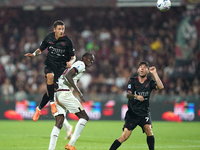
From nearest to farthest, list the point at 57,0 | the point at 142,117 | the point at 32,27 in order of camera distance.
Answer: the point at 142,117 → the point at 57,0 → the point at 32,27

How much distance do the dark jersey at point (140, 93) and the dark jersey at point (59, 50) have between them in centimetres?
163

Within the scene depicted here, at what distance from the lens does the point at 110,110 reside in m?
17.2

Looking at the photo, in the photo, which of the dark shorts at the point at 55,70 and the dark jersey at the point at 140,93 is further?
the dark shorts at the point at 55,70

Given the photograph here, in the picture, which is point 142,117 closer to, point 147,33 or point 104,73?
point 104,73

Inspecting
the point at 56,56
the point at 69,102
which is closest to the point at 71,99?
the point at 69,102

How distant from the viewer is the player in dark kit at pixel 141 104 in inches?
277

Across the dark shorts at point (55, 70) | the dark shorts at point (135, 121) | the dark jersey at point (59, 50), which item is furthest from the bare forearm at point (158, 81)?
the dark shorts at point (55, 70)

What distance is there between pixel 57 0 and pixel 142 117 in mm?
12314

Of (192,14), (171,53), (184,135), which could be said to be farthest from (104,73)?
(184,135)

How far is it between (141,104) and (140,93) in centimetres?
20

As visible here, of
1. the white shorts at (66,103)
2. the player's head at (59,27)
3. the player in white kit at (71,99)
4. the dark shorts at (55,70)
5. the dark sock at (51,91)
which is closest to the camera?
the player in white kit at (71,99)

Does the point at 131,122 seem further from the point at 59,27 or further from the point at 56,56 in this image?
the point at 59,27

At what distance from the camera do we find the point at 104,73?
63.5ft

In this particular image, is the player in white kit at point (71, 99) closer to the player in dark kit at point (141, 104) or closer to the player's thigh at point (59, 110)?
the player's thigh at point (59, 110)
